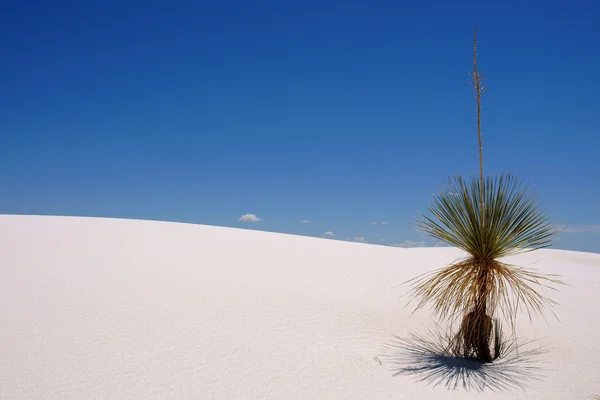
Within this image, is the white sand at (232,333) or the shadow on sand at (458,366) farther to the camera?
the shadow on sand at (458,366)

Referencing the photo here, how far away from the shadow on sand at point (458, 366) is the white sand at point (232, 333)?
3 centimetres

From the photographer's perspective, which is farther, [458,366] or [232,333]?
[232,333]

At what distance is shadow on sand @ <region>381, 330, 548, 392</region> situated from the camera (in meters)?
5.95

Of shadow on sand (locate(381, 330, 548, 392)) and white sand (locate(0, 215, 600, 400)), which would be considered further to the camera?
shadow on sand (locate(381, 330, 548, 392))

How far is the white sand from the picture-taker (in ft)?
18.3

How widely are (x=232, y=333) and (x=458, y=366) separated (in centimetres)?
377

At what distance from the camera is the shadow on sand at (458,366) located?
5.95 meters

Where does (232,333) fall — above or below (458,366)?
above

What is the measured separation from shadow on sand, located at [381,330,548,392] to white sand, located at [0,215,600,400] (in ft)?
0.11

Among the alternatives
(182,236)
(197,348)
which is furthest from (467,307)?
(182,236)

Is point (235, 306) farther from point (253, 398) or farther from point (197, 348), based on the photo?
point (253, 398)

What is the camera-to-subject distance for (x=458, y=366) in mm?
6523

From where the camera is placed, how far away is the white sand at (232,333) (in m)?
5.57

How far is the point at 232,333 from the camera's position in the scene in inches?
282
